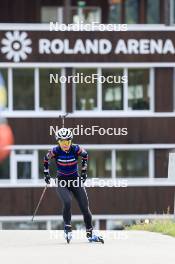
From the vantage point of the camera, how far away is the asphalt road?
15555mm

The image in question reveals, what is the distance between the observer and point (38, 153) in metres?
40.3

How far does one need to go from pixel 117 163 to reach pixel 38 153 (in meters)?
2.58

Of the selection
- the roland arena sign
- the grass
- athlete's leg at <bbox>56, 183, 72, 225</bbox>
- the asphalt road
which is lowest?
the grass

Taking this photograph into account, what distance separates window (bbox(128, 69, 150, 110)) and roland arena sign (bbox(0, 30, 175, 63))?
0.46 metres

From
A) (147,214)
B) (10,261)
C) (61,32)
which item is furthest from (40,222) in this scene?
(10,261)

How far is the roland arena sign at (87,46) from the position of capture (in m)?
39.5

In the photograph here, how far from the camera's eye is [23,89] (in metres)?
39.9

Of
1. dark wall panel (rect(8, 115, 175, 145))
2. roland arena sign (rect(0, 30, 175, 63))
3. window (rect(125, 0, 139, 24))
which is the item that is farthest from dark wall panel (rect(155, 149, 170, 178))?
window (rect(125, 0, 139, 24))

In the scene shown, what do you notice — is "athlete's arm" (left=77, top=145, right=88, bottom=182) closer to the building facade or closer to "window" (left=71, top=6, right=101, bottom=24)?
the building facade

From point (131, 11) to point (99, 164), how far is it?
5.22 meters
